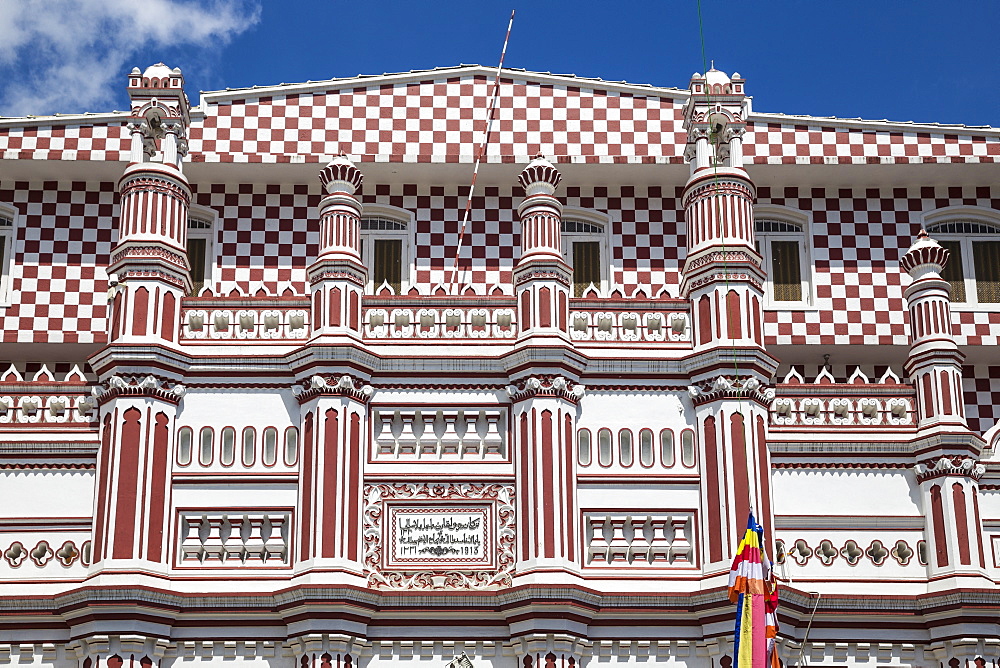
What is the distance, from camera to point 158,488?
76.4 feet

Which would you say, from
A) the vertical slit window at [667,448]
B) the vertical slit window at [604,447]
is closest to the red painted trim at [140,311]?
the vertical slit window at [604,447]

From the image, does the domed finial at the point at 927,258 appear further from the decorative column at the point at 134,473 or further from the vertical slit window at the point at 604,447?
the decorative column at the point at 134,473

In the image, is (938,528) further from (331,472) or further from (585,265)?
(331,472)

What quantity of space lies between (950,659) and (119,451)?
12511mm

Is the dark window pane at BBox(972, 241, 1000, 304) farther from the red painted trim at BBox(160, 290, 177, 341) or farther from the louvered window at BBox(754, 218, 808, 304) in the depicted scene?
the red painted trim at BBox(160, 290, 177, 341)

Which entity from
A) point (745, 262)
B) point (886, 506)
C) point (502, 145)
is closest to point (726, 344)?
point (745, 262)

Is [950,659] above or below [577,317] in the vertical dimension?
below

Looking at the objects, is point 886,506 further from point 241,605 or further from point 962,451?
point 241,605

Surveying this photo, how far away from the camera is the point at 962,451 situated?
24109 millimetres

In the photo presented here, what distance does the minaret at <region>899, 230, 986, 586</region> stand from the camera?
23625 mm

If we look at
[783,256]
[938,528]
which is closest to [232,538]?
[938,528]

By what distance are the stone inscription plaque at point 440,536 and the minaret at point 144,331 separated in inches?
132

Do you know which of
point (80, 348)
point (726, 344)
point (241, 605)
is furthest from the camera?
point (80, 348)

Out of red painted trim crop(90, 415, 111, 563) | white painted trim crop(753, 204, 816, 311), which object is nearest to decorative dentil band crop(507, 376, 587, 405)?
red painted trim crop(90, 415, 111, 563)
